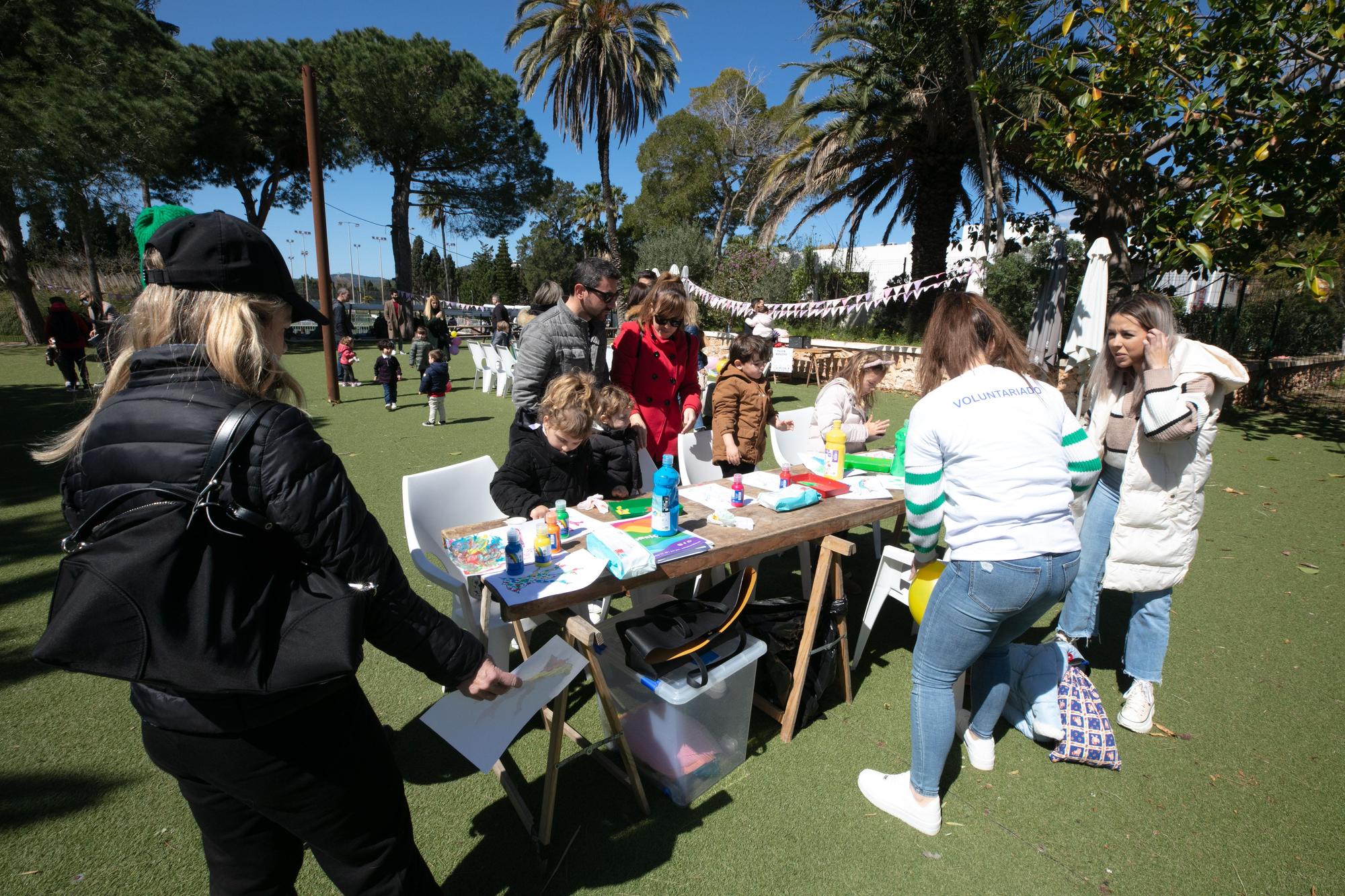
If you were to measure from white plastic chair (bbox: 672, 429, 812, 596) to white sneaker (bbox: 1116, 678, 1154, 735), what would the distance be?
5.38 ft

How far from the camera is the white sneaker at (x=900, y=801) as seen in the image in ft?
7.39

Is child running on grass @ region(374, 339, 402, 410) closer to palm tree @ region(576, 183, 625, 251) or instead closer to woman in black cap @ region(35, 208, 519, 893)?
woman in black cap @ region(35, 208, 519, 893)

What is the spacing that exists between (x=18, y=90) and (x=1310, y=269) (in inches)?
997

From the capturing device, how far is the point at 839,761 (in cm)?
262

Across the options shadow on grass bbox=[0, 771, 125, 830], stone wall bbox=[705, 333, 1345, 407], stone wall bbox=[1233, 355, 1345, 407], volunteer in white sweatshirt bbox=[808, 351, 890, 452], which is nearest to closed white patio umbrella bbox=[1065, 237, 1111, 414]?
volunteer in white sweatshirt bbox=[808, 351, 890, 452]

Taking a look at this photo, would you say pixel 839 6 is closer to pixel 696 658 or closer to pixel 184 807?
pixel 696 658

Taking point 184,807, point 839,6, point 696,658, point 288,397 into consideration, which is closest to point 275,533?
point 288,397

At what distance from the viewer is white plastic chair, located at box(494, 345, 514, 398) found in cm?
1130

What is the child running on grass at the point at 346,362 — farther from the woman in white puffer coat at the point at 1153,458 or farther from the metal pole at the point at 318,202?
the woman in white puffer coat at the point at 1153,458

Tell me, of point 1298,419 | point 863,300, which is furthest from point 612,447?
point 1298,419

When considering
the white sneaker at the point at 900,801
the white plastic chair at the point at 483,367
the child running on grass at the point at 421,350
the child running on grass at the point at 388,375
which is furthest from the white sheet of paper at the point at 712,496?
the child running on grass at the point at 421,350

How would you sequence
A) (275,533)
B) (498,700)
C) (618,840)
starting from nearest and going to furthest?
→ (275,533) < (498,700) < (618,840)

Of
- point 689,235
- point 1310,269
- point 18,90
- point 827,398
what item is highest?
point 18,90

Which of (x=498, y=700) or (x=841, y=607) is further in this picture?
(x=841, y=607)
